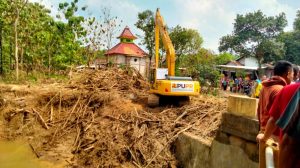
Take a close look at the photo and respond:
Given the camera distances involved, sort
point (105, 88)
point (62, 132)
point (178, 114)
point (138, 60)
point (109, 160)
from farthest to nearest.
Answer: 1. point (138, 60)
2. point (105, 88)
3. point (62, 132)
4. point (178, 114)
5. point (109, 160)

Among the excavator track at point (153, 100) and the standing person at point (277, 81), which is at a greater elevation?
the standing person at point (277, 81)

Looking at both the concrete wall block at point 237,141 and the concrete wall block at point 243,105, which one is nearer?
the concrete wall block at point 243,105

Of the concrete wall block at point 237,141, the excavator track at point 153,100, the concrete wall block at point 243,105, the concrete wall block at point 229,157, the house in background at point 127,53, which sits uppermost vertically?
the house in background at point 127,53

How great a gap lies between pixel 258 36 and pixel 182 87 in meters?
26.4

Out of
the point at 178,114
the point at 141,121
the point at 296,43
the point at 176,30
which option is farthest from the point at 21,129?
the point at 296,43

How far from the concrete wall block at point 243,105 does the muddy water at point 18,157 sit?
19.6ft

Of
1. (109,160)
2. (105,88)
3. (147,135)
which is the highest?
(105,88)

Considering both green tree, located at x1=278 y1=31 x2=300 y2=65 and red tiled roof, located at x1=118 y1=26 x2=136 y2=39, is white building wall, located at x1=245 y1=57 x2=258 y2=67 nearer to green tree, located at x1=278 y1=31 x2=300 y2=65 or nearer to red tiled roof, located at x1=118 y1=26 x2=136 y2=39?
green tree, located at x1=278 y1=31 x2=300 y2=65

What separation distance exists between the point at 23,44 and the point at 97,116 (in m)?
12.2

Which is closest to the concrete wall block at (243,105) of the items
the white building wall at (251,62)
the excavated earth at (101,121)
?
the excavated earth at (101,121)

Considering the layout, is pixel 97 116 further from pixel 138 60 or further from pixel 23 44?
pixel 138 60

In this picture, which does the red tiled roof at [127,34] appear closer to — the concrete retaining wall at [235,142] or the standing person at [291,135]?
the concrete retaining wall at [235,142]

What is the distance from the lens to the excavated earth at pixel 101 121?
302 inches

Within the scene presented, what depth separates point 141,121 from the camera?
8.63 metres
